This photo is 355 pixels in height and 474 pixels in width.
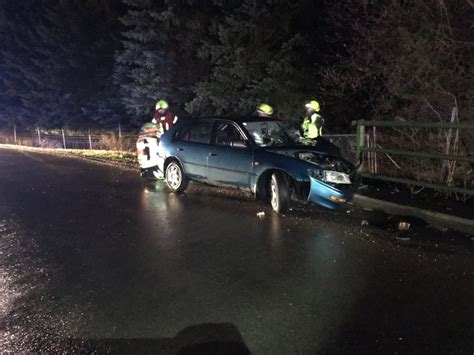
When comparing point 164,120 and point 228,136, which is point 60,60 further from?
point 228,136

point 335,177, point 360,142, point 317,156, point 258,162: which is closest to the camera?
point 335,177

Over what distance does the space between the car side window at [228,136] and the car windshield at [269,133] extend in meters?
0.23

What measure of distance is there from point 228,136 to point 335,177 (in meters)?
2.34

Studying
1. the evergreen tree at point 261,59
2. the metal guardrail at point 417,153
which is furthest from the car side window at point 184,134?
the evergreen tree at point 261,59

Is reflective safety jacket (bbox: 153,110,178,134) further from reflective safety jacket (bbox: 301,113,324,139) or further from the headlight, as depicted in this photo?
the headlight

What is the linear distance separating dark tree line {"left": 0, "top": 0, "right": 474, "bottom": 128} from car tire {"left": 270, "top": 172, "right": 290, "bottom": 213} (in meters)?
4.30

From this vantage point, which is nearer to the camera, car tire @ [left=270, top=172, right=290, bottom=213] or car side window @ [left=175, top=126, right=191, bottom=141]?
car tire @ [left=270, top=172, right=290, bottom=213]

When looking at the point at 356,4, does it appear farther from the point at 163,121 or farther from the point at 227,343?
the point at 227,343

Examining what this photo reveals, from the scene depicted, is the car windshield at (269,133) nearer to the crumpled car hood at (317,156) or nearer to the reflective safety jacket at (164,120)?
the crumpled car hood at (317,156)

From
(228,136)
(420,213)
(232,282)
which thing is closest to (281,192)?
(228,136)

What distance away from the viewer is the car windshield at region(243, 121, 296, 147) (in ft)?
25.3

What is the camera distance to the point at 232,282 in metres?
4.37

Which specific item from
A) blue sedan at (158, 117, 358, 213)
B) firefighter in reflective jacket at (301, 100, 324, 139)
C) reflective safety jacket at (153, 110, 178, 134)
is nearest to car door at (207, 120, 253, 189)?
blue sedan at (158, 117, 358, 213)

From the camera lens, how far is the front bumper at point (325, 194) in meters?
6.56
